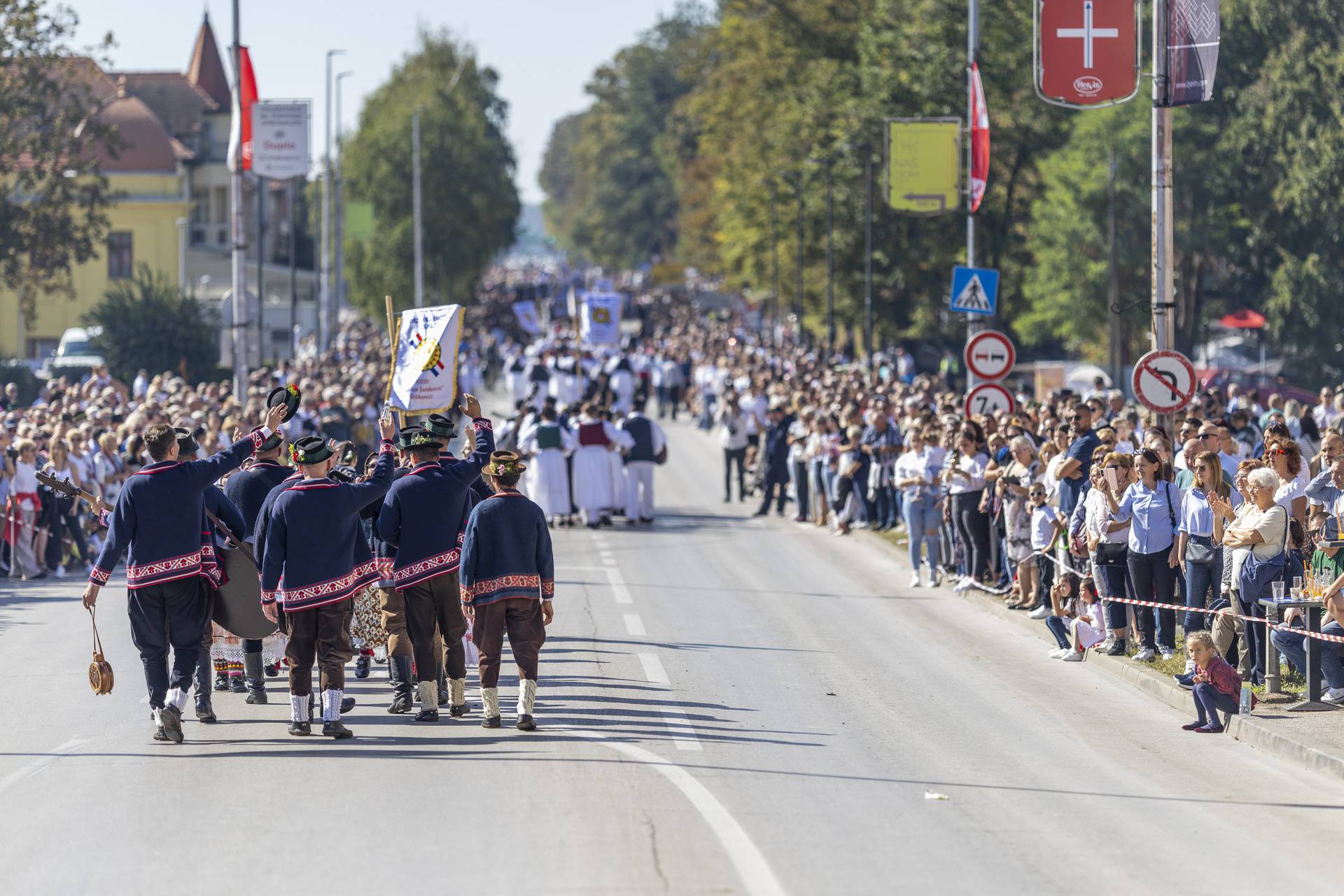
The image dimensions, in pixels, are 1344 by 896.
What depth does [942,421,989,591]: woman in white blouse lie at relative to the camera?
1916 centimetres

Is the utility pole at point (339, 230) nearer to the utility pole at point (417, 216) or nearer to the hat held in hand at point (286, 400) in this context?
the utility pole at point (417, 216)

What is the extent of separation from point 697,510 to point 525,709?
1823 cm

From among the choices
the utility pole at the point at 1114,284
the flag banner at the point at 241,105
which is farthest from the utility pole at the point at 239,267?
the utility pole at the point at 1114,284

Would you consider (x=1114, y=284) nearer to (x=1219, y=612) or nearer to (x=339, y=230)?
(x=339, y=230)

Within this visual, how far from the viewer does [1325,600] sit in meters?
12.1

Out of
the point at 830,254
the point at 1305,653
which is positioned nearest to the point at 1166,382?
the point at 1305,653

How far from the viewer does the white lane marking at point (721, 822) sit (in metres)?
8.03

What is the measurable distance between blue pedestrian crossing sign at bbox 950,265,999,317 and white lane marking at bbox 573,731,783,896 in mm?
13127

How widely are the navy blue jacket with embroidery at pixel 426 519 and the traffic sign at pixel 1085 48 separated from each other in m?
7.99

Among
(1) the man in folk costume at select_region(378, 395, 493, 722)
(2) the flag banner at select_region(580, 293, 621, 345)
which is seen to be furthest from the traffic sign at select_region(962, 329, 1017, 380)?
(2) the flag banner at select_region(580, 293, 621, 345)

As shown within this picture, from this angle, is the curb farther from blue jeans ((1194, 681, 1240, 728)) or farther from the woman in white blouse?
the woman in white blouse

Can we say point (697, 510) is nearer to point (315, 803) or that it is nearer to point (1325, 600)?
point (1325, 600)

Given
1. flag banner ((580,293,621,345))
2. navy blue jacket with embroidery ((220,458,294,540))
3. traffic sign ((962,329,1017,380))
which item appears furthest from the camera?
flag banner ((580,293,621,345))

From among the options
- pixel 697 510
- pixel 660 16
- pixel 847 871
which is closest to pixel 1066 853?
pixel 847 871
